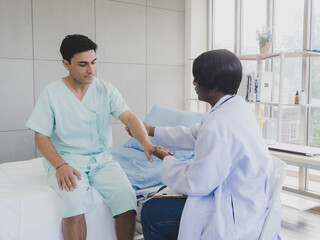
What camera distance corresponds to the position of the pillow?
2.55 m

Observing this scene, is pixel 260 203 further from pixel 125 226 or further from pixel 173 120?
pixel 173 120

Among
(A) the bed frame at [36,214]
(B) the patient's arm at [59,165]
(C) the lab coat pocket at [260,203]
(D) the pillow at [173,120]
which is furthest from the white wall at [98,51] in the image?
(C) the lab coat pocket at [260,203]

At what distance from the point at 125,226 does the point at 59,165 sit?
18.5 inches

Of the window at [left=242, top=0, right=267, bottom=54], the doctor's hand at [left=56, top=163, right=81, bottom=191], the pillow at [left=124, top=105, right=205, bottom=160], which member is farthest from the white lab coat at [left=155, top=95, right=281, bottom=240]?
the window at [left=242, top=0, right=267, bottom=54]

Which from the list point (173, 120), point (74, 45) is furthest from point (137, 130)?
point (173, 120)

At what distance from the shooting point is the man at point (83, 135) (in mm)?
1810

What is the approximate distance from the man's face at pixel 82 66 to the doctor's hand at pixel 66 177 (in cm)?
50

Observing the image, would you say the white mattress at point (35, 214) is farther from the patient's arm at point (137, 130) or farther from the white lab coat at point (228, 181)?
the white lab coat at point (228, 181)

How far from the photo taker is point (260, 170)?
4.44 feet

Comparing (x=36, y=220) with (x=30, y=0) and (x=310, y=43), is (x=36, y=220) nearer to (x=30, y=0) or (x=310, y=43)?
(x=30, y=0)

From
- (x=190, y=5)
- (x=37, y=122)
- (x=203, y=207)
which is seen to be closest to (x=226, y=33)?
(x=190, y=5)

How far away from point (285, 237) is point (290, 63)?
1.65 metres

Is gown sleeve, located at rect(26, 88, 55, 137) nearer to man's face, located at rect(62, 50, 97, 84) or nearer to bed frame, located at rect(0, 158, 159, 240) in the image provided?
man's face, located at rect(62, 50, 97, 84)

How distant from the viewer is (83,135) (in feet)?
6.54
